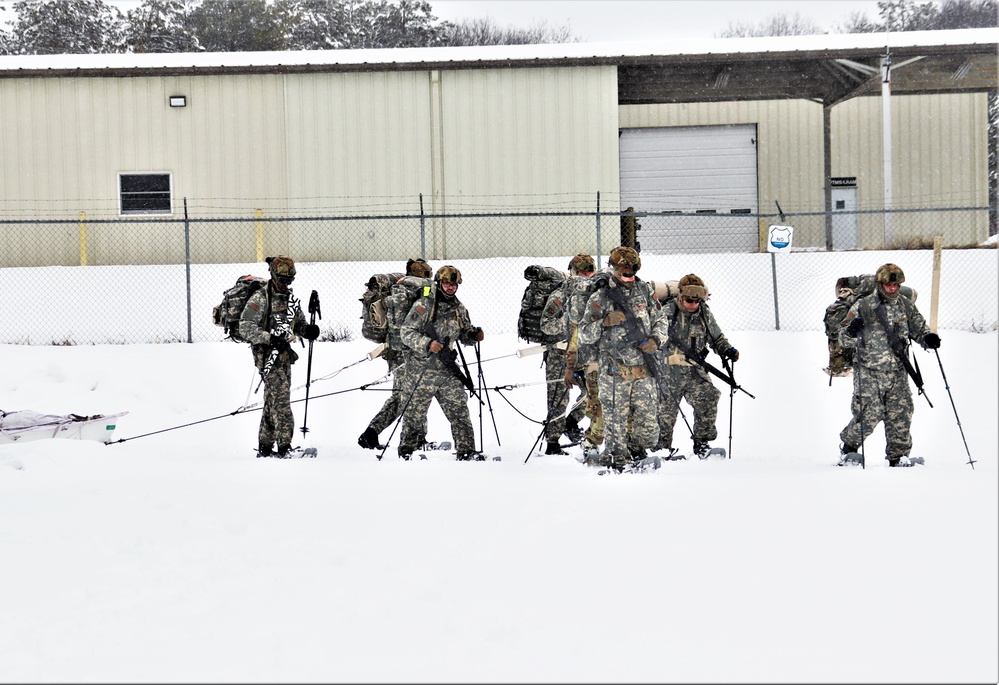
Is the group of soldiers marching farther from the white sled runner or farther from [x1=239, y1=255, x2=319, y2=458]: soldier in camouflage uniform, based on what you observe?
the white sled runner

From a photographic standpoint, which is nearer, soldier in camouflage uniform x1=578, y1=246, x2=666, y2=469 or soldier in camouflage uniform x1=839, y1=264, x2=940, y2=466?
soldier in camouflage uniform x1=578, y1=246, x2=666, y2=469

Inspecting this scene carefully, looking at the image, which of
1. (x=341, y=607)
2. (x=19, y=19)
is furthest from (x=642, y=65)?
(x=19, y=19)

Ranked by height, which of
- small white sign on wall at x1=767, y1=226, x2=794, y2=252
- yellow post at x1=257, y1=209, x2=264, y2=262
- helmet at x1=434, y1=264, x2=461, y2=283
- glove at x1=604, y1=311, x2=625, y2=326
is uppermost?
yellow post at x1=257, y1=209, x2=264, y2=262

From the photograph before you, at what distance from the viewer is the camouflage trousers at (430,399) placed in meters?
9.05

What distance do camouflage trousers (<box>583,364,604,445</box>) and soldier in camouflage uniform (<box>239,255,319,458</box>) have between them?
232cm

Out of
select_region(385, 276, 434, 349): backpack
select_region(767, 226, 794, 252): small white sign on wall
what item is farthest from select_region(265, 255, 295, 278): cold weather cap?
select_region(767, 226, 794, 252): small white sign on wall

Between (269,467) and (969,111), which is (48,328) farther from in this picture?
(969,111)

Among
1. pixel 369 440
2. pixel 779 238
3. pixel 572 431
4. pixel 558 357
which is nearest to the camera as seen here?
pixel 369 440

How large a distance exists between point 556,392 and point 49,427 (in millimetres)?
4452

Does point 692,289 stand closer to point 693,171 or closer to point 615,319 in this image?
point 615,319

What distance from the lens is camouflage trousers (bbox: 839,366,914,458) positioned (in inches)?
336

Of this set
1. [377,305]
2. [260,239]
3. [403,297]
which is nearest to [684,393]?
[403,297]

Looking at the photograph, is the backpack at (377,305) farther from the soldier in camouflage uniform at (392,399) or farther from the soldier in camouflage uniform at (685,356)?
the soldier in camouflage uniform at (685,356)

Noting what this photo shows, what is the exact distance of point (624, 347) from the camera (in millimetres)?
7949
